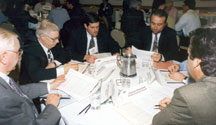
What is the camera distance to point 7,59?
127cm

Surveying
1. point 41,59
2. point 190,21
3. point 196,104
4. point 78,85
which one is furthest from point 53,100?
point 190,21

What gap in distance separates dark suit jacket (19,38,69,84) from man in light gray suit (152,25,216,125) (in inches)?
49.4

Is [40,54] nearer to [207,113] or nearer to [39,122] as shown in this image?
[39,122]

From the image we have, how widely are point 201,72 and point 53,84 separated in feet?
4.02

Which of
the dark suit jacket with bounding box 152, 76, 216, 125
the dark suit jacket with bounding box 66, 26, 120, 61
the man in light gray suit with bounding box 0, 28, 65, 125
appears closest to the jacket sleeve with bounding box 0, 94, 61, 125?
the man in light gray suit with bounding box 0, 28, 65, 125

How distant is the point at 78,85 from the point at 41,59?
2.50 feet

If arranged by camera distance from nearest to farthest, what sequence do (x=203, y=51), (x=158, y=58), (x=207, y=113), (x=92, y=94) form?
(x=207, y=113) < (x=203, y=51) < (x=92, y=94) < (x=158, y=58)

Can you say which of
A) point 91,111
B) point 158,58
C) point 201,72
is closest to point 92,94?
point 91,111

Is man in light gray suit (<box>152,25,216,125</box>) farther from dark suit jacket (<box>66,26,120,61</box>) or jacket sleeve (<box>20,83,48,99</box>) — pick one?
dark suit jacket (<box>66,26,120,61</box>)

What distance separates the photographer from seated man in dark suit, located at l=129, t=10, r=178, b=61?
8.59 feet

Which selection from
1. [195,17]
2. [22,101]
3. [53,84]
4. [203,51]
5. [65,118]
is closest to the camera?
[203,51]

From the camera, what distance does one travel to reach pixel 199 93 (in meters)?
0.94

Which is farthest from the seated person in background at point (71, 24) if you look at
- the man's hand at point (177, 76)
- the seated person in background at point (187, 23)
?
the man's hand at point (177, 76)

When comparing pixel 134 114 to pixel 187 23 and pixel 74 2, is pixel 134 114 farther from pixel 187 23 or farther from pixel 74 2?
pixel 74 2
